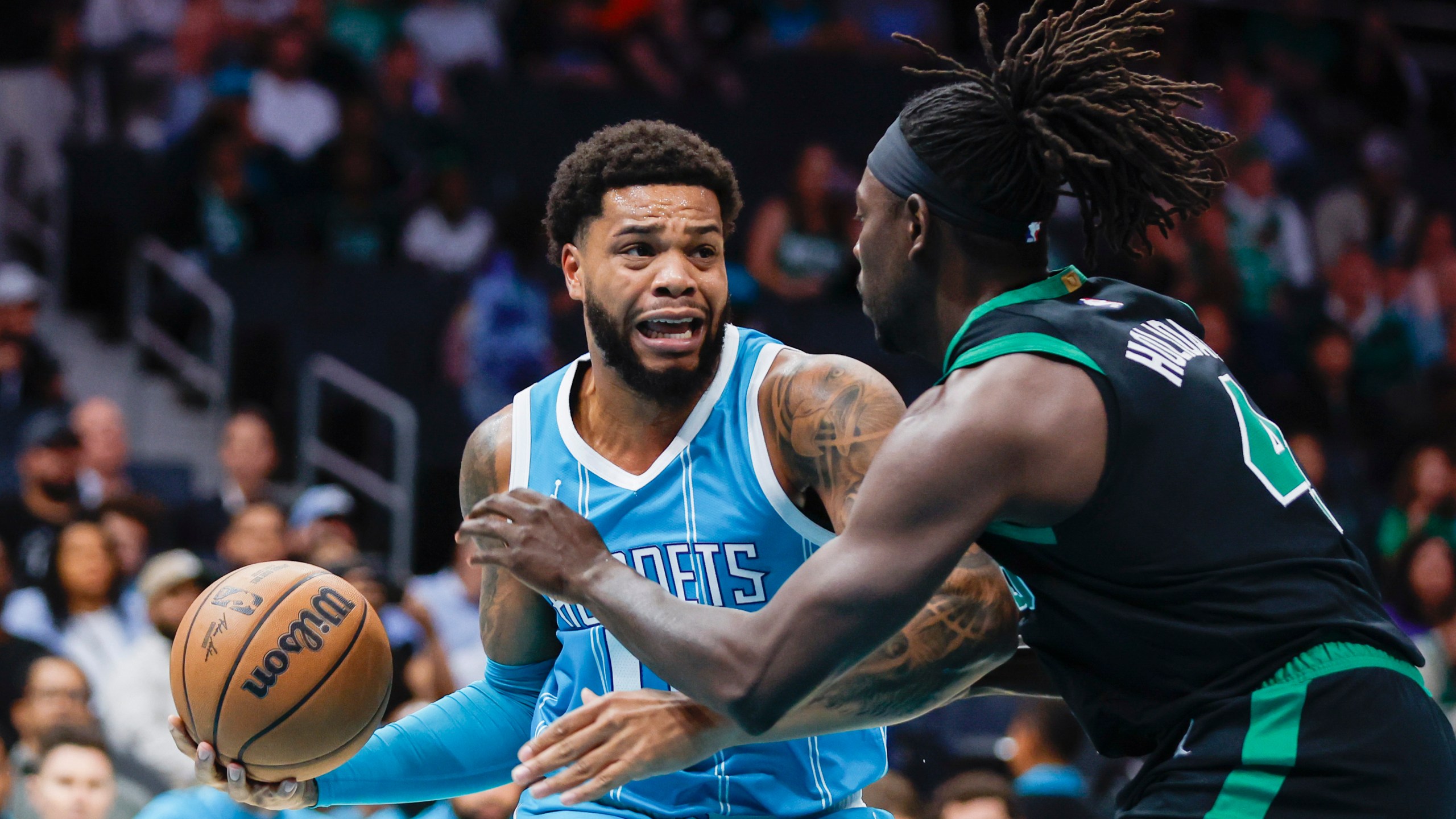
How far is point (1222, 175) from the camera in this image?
2963 millimetres

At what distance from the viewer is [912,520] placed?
237 cm

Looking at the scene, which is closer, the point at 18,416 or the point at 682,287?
the point at 682,287

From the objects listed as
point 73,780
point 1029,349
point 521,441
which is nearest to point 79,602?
point 73,780

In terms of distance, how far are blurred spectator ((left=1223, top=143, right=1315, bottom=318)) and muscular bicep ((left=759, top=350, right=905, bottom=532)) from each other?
7.27m

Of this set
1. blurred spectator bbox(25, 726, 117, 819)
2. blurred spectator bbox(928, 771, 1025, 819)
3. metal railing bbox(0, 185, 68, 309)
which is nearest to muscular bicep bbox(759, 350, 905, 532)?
blurred spectator bbox(928, 771, 1025, 819)

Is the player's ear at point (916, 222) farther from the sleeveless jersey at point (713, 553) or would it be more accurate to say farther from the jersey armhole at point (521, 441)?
the jersey armhole at point (521, 441)

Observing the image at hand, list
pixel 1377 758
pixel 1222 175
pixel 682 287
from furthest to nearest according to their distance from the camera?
pixel 682 287
pixel 1222 175
pixel 1377 758

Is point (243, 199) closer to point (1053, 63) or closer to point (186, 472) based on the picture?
point (186, 472)

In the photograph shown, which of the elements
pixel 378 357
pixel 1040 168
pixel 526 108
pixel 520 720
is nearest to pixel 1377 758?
pixel 1040 168

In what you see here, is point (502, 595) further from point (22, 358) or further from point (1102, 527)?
point (22, 358)

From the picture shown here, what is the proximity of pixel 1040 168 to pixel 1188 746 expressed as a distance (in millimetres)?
952

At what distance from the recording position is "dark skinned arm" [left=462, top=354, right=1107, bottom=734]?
2.34 meters

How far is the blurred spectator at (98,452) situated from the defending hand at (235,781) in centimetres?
483

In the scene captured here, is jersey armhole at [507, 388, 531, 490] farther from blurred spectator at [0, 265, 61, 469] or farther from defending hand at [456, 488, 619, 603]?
blurred spectator at [0, 265, 61, 469]
